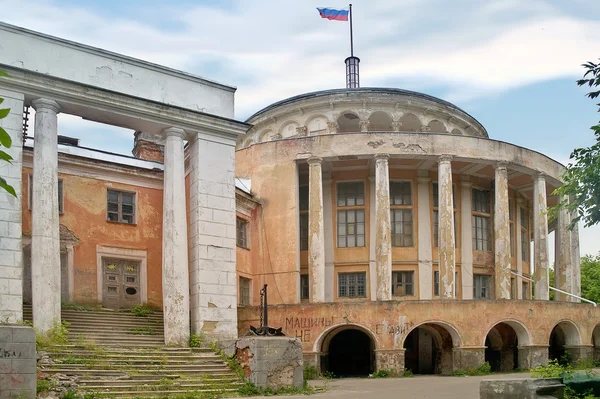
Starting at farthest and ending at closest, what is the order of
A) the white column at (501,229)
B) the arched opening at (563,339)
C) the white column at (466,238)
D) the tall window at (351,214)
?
the white column at (466,238)
the tall window at (351,214)
the white column at (501,229)
the arched opening at (563,339)

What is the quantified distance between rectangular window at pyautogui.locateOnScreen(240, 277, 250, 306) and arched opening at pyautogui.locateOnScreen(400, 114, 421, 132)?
36.1ft

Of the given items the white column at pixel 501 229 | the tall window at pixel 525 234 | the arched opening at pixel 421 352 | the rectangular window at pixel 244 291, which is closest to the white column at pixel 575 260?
the tall window at pixel 525 234

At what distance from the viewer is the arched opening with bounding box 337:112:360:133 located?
3348 centimetres

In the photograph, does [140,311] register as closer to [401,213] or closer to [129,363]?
[129,363]

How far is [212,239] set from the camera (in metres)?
21.7

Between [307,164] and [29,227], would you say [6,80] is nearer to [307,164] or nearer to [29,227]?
[29,227]

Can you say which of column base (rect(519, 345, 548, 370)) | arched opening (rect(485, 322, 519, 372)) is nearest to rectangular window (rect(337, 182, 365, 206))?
arched opening (rect(485, 322, 519, 372))

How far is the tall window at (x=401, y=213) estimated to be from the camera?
1200 inches

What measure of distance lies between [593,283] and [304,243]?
3073 cm

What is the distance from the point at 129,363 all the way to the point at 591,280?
142 ft

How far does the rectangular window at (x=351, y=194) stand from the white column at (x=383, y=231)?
8.23 feet

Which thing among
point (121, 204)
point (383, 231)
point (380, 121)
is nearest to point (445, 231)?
point (383, 231)

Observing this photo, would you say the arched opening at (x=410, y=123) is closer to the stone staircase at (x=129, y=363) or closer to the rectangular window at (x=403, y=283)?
the rectangular window at (x=403, y=283)

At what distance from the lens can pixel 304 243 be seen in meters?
30.3
